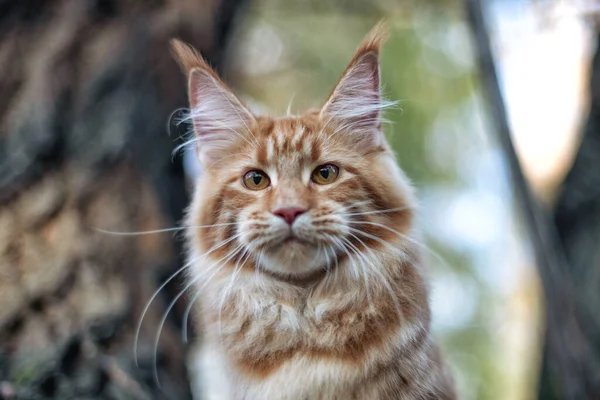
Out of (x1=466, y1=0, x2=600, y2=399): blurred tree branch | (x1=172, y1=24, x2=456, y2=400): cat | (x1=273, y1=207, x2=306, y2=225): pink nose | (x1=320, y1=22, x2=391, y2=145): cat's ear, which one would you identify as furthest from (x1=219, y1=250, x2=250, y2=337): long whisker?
(x1=466, y1=0, x2=600, y2=399): blurred tree branch

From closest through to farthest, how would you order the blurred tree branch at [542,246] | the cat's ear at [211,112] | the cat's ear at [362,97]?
the cat's ear at [362,97] < the cat's ear at [211,112] < the blurred tree branch at [542,246]

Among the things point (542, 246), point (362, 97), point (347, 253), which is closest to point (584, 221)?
point (542, 246)

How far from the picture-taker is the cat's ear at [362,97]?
64.1 inches

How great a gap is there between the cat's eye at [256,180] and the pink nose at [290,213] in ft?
0.58

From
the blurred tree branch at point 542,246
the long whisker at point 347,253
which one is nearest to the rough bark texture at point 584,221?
the blurred tree branch at point 542,246

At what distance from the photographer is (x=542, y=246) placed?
2.08 meters

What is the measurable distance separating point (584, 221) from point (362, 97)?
6.43 ft

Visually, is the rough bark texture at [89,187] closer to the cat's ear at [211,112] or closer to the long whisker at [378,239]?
the cat's ear at [211,112]

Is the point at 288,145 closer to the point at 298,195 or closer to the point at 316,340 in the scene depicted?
the point at 298,195

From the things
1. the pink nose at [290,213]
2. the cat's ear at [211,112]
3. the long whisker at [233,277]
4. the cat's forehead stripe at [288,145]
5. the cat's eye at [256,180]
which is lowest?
the long whisker at [233,277]

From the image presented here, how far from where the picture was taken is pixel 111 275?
7.97 ft

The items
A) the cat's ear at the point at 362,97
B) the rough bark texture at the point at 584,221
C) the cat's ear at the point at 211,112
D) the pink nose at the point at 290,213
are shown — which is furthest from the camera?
the rough bark texture at the point at 584,221

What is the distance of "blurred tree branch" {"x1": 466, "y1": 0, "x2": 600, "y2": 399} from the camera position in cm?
205

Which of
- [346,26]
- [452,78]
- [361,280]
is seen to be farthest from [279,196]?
[452,78]
